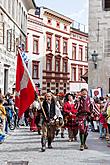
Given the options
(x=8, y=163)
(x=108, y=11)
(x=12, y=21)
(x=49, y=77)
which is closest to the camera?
(x=8, y=163)

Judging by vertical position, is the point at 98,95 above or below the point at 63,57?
below

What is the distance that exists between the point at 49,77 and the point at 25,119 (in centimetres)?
3082

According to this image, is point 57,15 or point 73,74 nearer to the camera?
point 57,15

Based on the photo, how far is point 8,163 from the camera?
10008mm

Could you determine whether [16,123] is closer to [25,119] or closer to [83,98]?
[25,119]

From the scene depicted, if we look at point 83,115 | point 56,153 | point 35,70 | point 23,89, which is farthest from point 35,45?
point 56,153

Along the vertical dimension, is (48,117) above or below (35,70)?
below

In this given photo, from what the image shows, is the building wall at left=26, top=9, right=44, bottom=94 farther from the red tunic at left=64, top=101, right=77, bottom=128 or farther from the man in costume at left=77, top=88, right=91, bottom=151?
the man in costume at left=77, top=88, right=91, bottom=151

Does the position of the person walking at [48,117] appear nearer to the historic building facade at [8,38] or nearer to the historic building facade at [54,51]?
the historic building facade at [8,38]

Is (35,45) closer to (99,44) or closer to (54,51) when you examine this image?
(54,51)

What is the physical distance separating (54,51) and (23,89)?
42.5m

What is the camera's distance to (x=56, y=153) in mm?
11656

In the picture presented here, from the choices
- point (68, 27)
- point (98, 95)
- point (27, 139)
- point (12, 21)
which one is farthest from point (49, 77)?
point (27, 139)

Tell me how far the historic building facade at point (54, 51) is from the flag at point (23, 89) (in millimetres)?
34597
